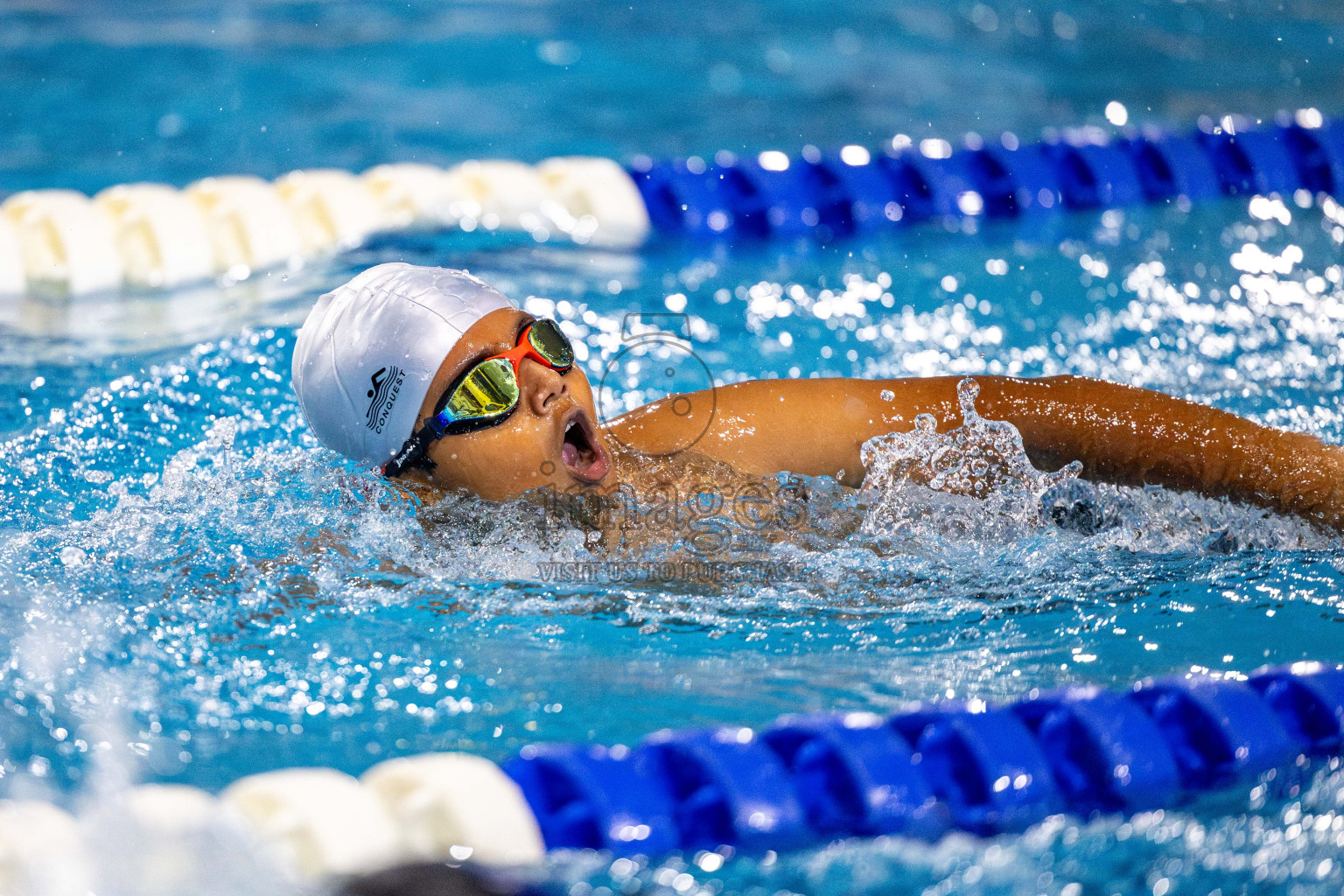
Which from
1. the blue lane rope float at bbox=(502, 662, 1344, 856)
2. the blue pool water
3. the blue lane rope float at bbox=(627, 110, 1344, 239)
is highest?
the blue lane rope float at bbox=(627, 110, 1344, 239)

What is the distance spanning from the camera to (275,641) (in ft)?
7.07

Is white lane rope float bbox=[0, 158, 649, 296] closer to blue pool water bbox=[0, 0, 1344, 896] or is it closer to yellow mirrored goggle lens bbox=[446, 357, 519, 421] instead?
blue pool water bbox=[0, 0, 1344, 896]

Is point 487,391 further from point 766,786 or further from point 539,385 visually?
point 766,786

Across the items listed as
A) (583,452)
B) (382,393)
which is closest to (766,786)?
(583,452)

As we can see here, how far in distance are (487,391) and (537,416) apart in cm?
9

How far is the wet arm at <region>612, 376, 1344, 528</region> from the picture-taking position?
2.11 m

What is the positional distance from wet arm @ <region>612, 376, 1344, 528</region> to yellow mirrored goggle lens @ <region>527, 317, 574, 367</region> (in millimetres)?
279

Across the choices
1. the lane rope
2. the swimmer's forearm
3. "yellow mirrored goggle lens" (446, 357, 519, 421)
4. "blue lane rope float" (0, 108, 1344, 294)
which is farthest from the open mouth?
"blue lane rope float" (0, 108, 1344, 294)

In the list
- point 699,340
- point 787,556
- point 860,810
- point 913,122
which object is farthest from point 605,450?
point 913,122

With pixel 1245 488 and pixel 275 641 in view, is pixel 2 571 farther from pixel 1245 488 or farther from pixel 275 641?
pixel 1245 488

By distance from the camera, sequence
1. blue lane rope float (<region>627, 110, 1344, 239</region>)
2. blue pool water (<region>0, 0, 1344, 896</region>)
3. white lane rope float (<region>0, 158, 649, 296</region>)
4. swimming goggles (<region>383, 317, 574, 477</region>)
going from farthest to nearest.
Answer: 1. blue lane rope float (<region>627, 110, 1344, 239</region>)
2. white lane rope float (<region>0, 158, 649, 296</region>)
3. swimming goggles (<region>383, 317, 574, 477</region>)
4. blue pool water (<region>0, 0, 1344, 896</region>)

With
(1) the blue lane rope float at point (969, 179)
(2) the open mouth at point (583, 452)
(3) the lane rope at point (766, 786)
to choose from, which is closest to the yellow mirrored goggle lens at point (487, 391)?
(2) the open mouth at point (583, 452)

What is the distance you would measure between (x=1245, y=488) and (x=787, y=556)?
0.76m

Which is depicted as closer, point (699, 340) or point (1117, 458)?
point (1117, 458)
